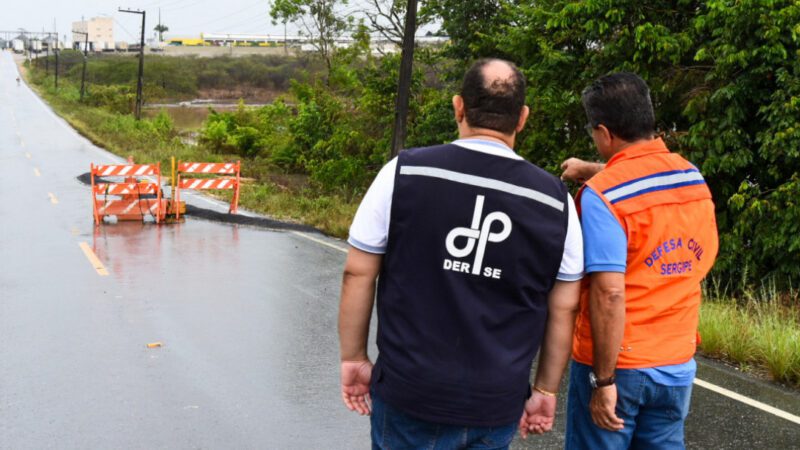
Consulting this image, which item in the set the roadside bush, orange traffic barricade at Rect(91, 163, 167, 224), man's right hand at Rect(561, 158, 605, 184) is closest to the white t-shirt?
man's right hand at Rect(561, 158, 605, 184)

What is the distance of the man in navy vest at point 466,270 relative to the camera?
Answer: 2.78 m

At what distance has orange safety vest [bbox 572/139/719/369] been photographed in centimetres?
322

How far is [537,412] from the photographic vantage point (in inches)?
123

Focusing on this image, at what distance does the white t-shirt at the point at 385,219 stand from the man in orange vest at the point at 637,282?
0.15 m

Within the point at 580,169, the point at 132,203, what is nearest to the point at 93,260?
the point at 132,203

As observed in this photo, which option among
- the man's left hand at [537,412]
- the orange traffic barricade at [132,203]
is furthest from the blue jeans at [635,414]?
the orange traffic barricade at [132,203]

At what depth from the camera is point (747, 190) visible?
11.8m

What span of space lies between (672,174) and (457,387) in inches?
46.2

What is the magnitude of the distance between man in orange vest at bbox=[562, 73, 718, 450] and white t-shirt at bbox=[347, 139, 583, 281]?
5.8 inches

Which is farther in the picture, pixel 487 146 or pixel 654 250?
pixel 654 250

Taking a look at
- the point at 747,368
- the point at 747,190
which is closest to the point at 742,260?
the point at 747,190

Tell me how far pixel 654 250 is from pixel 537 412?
27.6 inches

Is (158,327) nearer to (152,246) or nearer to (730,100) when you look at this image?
(152,246)

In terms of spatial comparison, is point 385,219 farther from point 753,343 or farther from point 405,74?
point 405,74
